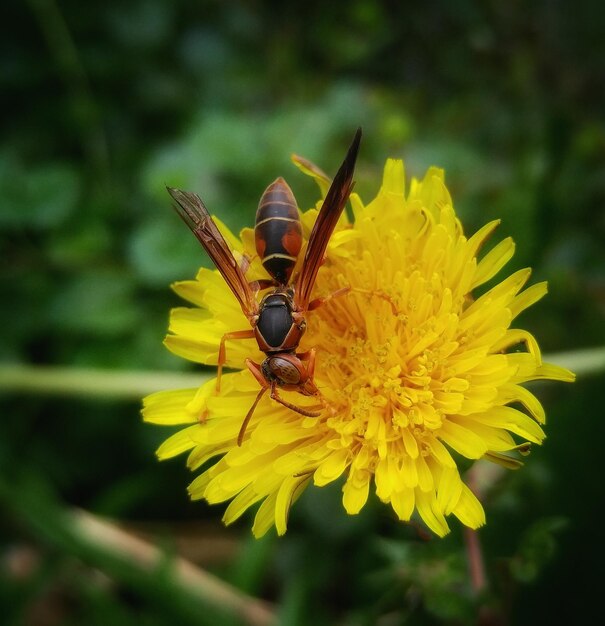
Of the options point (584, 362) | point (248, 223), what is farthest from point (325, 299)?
point (248, 223)

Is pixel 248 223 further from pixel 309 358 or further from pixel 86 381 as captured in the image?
pixel 309 358

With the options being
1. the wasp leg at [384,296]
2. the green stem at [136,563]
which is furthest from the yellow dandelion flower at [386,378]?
the green stem at [136,563]

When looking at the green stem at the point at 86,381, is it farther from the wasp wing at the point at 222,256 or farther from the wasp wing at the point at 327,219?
the wasp wing at the point at 327,219

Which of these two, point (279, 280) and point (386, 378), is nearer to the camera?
point (386, 378)

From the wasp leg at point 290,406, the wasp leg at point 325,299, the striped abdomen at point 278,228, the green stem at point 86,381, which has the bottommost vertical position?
Result: the green stem at point 86,381

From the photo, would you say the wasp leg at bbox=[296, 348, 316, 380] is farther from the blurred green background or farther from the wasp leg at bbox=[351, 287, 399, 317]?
the blurred green background

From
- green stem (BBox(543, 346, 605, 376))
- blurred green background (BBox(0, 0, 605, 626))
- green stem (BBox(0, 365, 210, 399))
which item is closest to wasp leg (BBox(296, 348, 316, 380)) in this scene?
blurred green background (BBox(0, 0, 605, 626))

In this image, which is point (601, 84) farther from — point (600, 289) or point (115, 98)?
point (115, 98)
